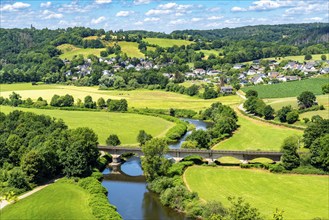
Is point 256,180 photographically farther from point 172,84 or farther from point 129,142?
point 172,84

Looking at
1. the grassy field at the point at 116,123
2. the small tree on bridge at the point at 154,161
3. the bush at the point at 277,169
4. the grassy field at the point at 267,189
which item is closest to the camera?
the grassy field at the point at 267,189

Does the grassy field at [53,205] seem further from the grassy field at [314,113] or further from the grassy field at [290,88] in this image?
the grassy field at [290,88]

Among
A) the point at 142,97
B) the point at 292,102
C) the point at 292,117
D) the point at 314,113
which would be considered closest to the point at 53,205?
the point at 292,117

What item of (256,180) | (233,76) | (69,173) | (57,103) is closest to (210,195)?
(256,180)

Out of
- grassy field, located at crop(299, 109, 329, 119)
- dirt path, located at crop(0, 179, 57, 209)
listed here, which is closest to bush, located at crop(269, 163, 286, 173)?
dirt path, located at crop(0, 179, 57, 209)

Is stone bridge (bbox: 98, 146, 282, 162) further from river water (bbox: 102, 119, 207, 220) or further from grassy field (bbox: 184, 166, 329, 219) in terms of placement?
river water (bbox: 102, 119, 207, 220)

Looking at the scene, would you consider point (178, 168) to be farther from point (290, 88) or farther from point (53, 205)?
point (290, 88)

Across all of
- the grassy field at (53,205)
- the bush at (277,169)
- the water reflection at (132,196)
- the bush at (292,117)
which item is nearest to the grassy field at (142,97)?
the bush at (292,117)
